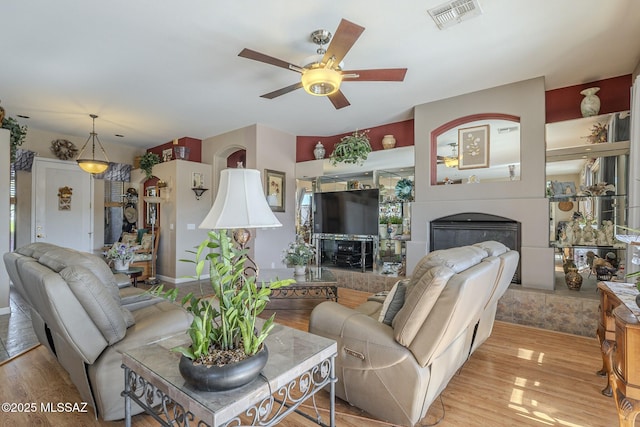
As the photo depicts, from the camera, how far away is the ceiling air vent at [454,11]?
7.80 ft

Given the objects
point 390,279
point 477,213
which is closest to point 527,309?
point 477,213

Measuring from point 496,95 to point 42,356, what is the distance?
5.66 m

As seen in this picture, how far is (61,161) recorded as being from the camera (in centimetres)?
607

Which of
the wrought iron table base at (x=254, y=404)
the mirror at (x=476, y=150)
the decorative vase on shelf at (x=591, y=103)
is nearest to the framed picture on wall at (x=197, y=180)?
the mirror at (x=476, y=150)

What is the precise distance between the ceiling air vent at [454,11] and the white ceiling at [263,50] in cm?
6

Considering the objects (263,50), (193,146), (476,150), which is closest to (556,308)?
(476,150)

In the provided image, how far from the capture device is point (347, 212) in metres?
5.46

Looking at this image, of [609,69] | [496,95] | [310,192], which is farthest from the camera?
[310,192]

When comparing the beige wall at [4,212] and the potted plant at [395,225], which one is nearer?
the beige wall at [4,212]

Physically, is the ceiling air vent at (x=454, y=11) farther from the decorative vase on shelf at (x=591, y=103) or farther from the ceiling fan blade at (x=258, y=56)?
the decorative vase on shelf at (x=591, y=103)

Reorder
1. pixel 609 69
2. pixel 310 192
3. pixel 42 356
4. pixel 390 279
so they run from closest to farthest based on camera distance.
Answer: pixel 42 356
pixel 609 69
pixel 390 279
pixel 310 192

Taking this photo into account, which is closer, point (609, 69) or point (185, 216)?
point (609, 69)

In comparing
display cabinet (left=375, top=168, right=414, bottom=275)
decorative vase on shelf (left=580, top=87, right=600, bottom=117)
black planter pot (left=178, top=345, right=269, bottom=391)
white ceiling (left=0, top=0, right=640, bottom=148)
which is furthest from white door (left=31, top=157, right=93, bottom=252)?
decorative vase on shelf (left=580, top=87, right=600, bottom=117)

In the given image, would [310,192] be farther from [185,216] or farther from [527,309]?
[527,309]
